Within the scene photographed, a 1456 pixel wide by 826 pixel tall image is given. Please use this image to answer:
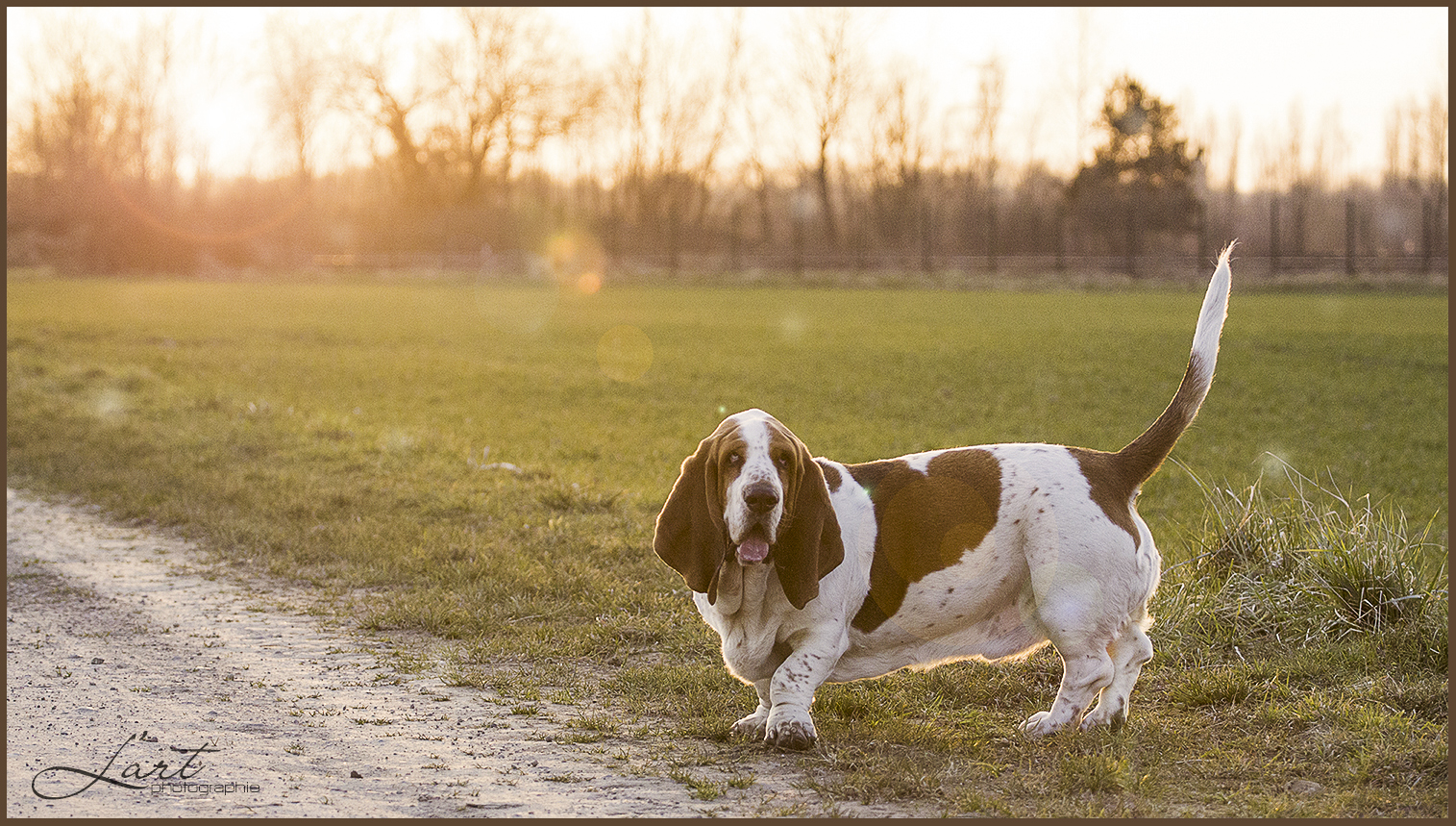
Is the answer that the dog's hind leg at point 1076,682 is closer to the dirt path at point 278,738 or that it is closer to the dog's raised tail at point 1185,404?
the dog's raised tail at point 1185,404

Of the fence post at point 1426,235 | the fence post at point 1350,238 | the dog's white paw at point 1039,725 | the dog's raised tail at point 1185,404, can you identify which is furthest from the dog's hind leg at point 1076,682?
the fence post at point 1426,235

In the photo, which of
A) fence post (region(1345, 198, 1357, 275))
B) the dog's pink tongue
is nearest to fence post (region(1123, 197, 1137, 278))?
fence post (region(1345, 198, 1357, 275))

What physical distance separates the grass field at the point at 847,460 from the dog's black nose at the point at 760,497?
102 cm

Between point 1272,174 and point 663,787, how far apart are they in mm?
99821

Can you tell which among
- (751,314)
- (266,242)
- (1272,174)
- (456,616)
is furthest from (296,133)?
(456,616)

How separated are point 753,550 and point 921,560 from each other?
2.51 ft

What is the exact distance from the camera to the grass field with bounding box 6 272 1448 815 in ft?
16.1

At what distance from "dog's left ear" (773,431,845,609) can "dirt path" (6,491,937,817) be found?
2.26ft

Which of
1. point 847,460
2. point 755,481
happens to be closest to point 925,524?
point 755,481

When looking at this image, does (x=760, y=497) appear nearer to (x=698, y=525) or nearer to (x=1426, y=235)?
(x=698, y=525)

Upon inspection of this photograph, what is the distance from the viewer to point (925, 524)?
498 centimetres

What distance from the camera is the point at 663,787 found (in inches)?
177

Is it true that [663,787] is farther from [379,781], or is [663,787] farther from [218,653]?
[218,653]

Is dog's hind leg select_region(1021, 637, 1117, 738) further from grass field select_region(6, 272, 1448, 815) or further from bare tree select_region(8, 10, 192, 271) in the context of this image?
bare tree select_region(8, 10, 192, 271)
